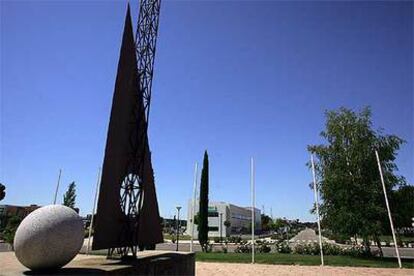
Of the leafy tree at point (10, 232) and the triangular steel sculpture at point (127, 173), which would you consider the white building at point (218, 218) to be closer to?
the leafy tree at point (10, 232)

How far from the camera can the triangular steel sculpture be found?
10.8 metres

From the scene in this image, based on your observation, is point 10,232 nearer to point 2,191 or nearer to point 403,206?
point 2,191

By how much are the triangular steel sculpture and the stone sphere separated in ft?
5.49

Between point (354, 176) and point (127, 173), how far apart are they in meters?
19.6

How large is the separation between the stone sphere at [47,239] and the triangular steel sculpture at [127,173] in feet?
5.49

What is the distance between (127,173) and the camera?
12.1 metres

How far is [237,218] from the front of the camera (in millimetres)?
88500

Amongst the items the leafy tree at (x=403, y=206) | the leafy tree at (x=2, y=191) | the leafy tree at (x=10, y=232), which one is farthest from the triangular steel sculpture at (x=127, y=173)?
the leafy tree at (x=403, y=206)

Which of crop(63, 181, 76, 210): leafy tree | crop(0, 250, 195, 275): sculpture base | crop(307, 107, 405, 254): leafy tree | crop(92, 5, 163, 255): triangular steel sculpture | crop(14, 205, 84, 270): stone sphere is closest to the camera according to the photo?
crop(14, 205, 84, 270): stone sphere

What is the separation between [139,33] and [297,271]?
12995 mm

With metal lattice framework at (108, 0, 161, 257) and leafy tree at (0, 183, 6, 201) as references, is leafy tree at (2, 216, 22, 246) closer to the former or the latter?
leafy tree at (0, 183, 6, 201)

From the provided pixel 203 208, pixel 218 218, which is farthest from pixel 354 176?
pixel 218 218

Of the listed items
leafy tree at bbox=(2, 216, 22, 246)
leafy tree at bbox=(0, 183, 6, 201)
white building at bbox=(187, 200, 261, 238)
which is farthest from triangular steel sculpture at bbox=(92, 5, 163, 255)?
white building at bbox=(187, 200, 261, 238)

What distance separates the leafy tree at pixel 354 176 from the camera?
24828 mm
